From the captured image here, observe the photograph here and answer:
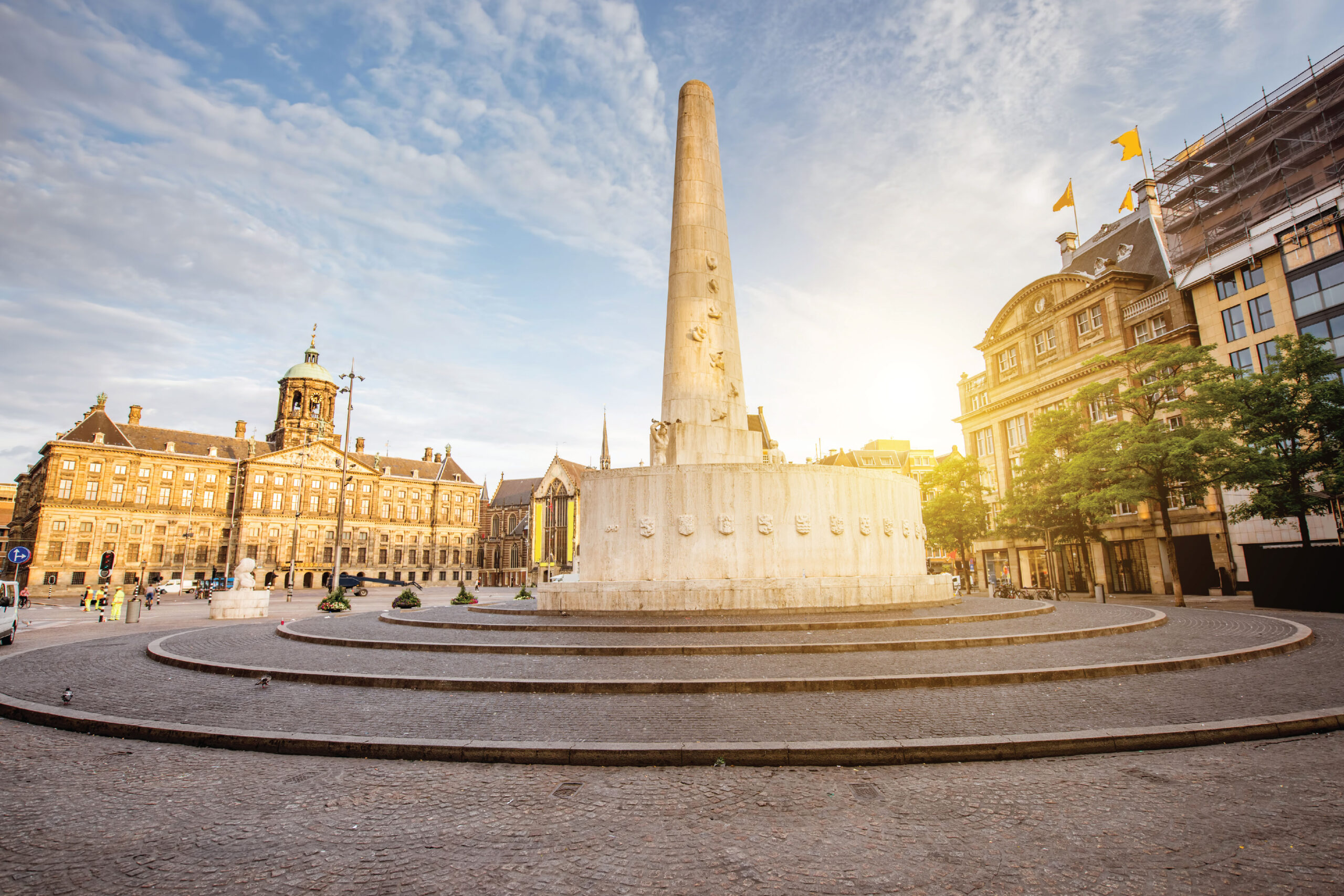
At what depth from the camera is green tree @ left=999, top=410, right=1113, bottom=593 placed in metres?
30.8

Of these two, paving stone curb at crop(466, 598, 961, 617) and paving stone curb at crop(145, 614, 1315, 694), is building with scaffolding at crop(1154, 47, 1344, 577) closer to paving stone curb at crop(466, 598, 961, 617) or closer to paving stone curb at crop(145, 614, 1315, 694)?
paving stone curb at crop(466, 598, 961, 617)

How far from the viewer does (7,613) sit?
1509 centimetres

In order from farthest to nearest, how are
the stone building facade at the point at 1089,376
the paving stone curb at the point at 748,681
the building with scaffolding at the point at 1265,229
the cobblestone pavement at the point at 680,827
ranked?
the stone building facade at the point at 1089,376
the building with scaffolding at the point at 1265,229
the paving stone curb at the point at 748,681
the cobblestone pavement at the point at 680,827

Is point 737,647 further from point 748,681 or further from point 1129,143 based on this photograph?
point 1129,143

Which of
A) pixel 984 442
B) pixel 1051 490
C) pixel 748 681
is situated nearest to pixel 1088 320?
pixel 984 442

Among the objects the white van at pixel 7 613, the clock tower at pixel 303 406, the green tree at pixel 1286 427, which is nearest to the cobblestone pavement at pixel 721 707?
the white van at pixel 7 613

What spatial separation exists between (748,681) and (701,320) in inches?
496

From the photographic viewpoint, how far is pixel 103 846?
4.01 meters

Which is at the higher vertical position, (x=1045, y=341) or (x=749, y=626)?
(x=1045, y=341)

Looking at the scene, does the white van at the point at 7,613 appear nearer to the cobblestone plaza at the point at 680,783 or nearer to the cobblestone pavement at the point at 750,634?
the cobblestone pavement at the point at 750,634

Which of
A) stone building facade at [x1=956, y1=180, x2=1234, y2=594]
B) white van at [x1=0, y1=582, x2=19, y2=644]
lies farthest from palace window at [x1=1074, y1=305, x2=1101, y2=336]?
white van at [x1=0, y1=582, x2=19, y2=644]

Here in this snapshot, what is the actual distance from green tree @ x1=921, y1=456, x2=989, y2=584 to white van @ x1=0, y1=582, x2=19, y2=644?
39.2m

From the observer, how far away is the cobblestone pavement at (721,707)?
20.8 feet

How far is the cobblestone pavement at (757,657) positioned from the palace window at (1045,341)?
3171 cm
